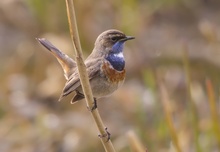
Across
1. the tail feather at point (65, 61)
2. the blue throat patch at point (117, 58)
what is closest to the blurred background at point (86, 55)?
the tail feather at point (65, 61)

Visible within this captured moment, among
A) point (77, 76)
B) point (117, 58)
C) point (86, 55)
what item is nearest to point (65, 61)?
point (77, 76)

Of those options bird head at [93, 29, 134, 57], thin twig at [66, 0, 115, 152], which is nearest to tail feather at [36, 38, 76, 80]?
bird head at [93, 29, 134, 57]

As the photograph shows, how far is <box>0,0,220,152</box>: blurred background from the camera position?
17.8ft

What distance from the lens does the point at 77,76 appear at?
2.77m

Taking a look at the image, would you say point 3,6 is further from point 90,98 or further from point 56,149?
point 90,98

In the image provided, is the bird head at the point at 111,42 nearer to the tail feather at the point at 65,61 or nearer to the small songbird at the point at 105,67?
the small songbird at the point at 105,67

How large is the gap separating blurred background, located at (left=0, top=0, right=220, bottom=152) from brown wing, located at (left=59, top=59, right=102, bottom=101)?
2.09 m

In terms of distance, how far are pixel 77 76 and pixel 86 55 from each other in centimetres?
311

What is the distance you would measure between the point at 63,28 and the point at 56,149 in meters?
1.16

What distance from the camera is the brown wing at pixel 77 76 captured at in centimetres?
273

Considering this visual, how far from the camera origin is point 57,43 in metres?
5.94

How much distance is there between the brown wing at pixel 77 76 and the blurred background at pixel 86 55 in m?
2.09

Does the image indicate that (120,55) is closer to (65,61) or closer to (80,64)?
(65,61)

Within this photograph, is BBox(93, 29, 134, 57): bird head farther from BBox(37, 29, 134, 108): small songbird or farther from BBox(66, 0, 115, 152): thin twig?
BBox(66, 0, 115, 152): thin twig
